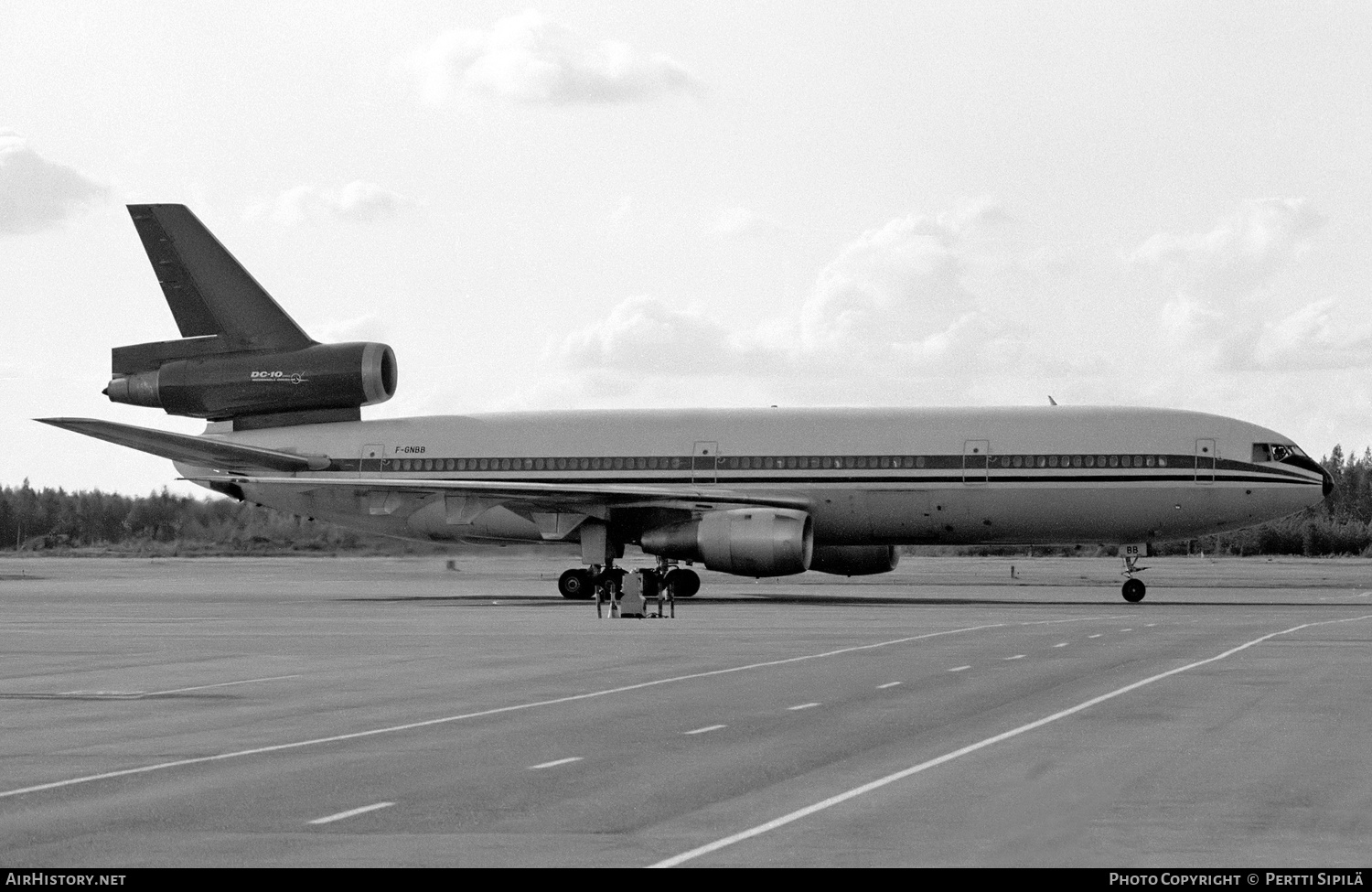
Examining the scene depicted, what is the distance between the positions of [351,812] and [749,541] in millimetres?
32524

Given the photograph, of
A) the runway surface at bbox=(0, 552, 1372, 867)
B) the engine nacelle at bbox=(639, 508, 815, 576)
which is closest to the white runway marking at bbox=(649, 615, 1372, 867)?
the runway surface at bbox=(0, 552, 1372, 867)

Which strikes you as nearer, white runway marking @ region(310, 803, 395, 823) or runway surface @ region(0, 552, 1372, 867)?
runway surface @ region(0, 552, 1372, 867)

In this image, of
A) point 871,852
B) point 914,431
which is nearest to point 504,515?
point 914,431

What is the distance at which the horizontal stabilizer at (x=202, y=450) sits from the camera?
48.0 m

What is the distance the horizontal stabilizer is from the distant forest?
3710mm

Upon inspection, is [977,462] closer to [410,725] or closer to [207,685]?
[207,685]

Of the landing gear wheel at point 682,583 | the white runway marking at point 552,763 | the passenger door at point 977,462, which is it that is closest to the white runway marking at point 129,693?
the white runway marking at point 552,763

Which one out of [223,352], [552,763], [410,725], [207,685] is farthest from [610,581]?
[552,763]

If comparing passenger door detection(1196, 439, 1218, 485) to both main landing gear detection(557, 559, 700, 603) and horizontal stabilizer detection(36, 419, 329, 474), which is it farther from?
horizontal stabilizer detection(36, 419, 329, 474)

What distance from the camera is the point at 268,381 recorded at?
5100 centimetres

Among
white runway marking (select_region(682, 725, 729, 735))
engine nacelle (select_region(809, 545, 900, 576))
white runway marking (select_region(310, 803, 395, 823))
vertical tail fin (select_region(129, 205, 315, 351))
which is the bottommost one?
white runway marking (select_region(310, 803, 395, 823))

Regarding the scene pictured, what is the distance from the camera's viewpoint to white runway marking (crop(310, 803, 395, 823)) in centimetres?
1159

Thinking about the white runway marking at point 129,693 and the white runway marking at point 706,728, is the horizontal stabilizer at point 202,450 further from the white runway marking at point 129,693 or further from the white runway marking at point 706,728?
the white runway marking at point 706,728

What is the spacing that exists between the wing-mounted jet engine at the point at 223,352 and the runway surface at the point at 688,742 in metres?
16.0
